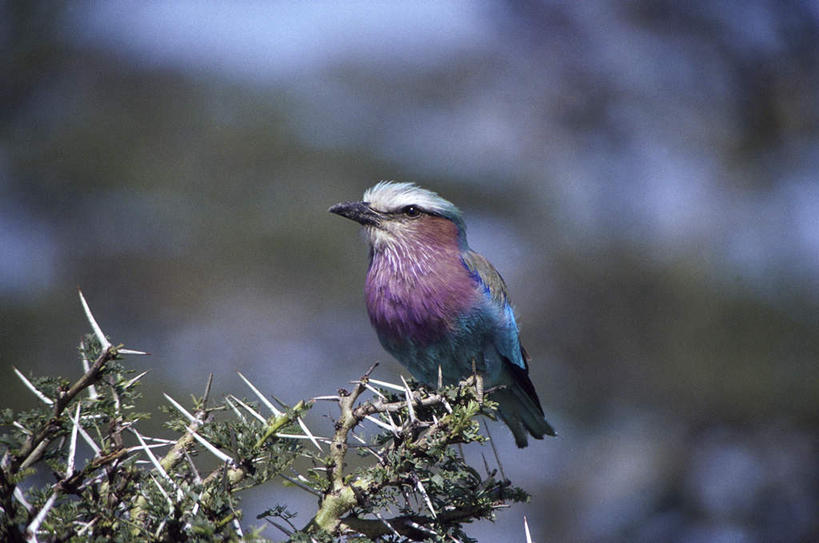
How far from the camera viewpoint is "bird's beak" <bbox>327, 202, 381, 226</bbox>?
375 cm

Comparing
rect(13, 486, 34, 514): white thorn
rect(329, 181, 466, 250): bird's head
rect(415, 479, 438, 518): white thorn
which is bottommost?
rect(13, 486, 34, 514): white thorn

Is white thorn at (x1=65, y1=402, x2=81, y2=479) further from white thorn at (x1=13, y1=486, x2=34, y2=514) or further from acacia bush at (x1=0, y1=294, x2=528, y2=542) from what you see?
white thorn at (x1=13, y1=486, x2=34, y2=514)

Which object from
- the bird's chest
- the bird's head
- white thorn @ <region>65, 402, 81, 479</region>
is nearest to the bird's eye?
the bird's head

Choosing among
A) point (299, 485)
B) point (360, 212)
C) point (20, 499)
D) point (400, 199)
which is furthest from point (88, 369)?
point (400, 199)

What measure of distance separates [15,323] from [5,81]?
3208mm

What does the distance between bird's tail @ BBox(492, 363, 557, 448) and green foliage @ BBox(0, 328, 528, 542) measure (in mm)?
1465

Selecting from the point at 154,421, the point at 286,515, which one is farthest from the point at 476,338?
the point at 154,421

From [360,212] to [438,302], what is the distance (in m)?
0.63

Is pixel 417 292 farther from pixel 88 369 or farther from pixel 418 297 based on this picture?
pixel 88 369

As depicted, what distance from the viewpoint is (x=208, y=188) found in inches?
360

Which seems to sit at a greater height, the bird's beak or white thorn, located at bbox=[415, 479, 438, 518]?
the bird's beak

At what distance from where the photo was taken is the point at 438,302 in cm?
352

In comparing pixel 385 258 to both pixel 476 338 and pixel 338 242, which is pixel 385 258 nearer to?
pixel 476 338

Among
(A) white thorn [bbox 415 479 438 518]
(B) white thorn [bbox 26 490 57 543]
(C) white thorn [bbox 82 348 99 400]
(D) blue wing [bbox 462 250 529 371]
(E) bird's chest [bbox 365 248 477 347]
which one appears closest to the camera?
(B) white thorn [bbox 26 490 57 543]
